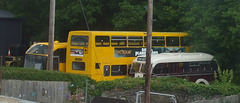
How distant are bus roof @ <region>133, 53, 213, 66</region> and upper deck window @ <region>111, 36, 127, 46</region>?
1509mm

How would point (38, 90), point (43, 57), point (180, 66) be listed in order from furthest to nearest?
point (43, 57)
point (180, 66)
point (38, 90)

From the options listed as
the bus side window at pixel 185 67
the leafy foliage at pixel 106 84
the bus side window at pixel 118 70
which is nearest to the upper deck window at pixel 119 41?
the bus side window at pixel 118 70

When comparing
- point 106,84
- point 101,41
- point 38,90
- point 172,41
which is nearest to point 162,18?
point 172,41

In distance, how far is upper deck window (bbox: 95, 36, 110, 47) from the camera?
72.7 ft

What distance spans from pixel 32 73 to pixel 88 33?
5.44 meters

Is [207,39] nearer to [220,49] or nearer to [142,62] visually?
[220,49]

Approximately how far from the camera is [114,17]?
103ft

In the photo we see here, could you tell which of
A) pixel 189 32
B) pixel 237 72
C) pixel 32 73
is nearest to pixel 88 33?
pixel 32 73

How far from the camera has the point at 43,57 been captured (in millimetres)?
23625

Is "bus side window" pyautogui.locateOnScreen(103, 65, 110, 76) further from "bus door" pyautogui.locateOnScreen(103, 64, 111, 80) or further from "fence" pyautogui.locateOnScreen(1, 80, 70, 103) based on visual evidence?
"fence" pyautogui.locateOnScreen(1, 80, 70, 103)

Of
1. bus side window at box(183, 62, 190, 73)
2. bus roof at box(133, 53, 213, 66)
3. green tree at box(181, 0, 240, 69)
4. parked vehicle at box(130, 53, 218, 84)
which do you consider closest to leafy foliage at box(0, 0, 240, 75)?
green tree at box(181, 0, 240, 69)

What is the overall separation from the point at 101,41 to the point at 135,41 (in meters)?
2.50

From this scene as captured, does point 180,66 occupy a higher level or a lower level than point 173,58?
lower

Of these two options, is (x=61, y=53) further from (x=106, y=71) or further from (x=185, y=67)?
(x=185, y=67)
